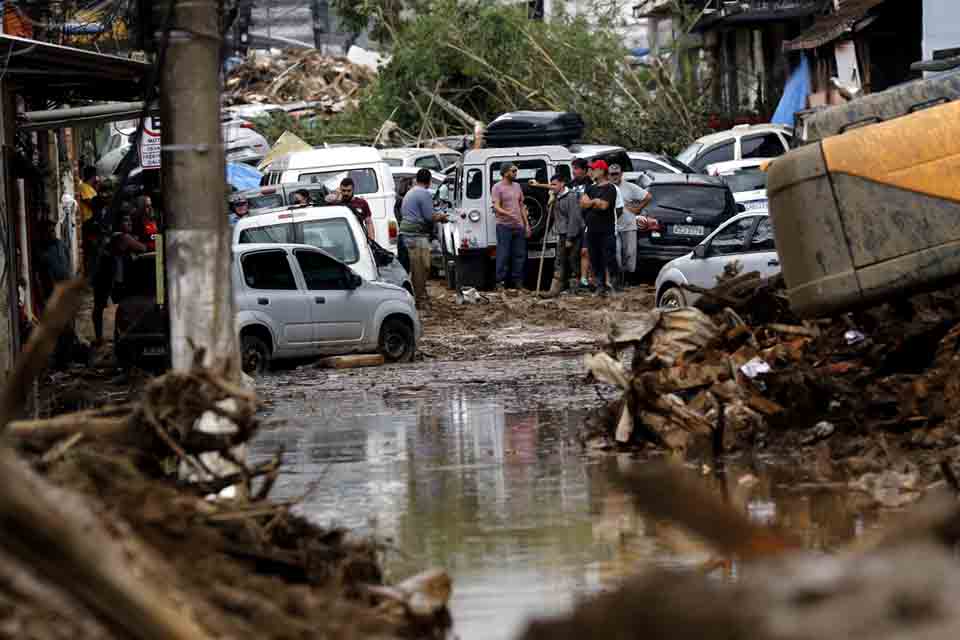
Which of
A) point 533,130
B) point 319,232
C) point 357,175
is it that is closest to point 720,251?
point 319,232

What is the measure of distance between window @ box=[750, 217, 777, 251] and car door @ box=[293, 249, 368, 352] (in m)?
4.92

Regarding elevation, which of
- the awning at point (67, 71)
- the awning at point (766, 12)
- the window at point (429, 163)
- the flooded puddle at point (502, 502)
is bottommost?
the flooded puddle at point (502, 502)

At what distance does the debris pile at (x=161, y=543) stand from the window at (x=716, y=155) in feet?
97.2

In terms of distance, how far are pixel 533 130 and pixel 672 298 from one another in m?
10.6

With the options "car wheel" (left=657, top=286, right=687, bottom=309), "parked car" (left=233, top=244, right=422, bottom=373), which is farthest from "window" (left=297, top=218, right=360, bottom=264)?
"car wheel" (left=657, top=286, right=687, bottom=309)

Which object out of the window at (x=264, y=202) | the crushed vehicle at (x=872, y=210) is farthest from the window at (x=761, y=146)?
the crushed vehicle at (x=872, y=210)

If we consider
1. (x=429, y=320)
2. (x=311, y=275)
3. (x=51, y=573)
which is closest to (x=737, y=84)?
(x=429, y=320)

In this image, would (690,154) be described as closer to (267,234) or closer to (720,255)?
(720,255)

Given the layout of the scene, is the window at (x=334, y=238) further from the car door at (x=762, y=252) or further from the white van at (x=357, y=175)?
the white van at (x=357, y=175)

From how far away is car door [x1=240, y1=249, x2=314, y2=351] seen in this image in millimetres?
19516

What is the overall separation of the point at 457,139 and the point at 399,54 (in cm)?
281

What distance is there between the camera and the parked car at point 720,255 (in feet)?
72.1

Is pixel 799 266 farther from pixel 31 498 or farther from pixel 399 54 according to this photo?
pixel 399 54

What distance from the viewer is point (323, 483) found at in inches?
454
